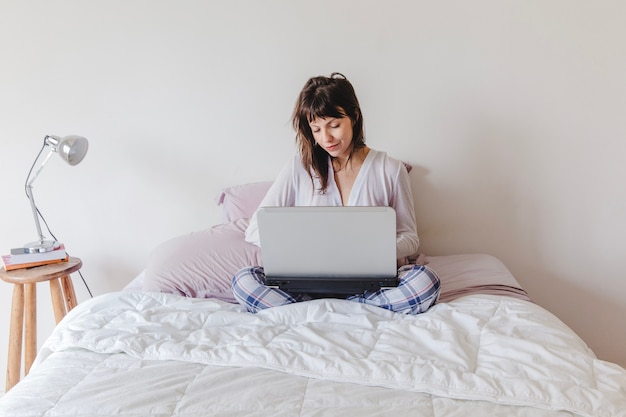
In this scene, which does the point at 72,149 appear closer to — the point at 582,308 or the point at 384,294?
the point at 384,294

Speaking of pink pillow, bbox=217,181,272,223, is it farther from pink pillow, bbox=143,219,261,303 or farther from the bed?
the bed

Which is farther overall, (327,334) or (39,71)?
(39,71)

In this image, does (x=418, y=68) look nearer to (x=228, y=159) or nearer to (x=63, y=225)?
(x=228, y=159)

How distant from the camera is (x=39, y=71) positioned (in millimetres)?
2205

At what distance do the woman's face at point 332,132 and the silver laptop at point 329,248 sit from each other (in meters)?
0.36

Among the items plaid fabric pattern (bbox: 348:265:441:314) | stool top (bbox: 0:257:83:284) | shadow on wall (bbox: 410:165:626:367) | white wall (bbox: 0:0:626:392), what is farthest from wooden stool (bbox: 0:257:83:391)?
shadow on wall (bbox: 410:165:626:367)

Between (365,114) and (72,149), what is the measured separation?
3.32ft

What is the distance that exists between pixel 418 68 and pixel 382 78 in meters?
0.13

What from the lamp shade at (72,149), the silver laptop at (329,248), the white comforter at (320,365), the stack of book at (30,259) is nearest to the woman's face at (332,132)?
the silver laptop at (329,248)

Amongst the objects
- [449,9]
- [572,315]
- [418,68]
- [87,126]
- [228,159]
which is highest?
[449,9]

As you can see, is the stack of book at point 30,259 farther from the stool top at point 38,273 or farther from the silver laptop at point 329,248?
the silver laptop at point 329,248

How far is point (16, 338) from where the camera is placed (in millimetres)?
1985

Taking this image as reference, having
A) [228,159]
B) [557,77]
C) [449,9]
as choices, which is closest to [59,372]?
[228,159]

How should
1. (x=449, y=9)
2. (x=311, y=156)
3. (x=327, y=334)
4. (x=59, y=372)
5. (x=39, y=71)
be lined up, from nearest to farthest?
(x=59, y=372), (x=327, y=334), (x=311, y=156), (x=449, y=9), (x=39, y=71)
